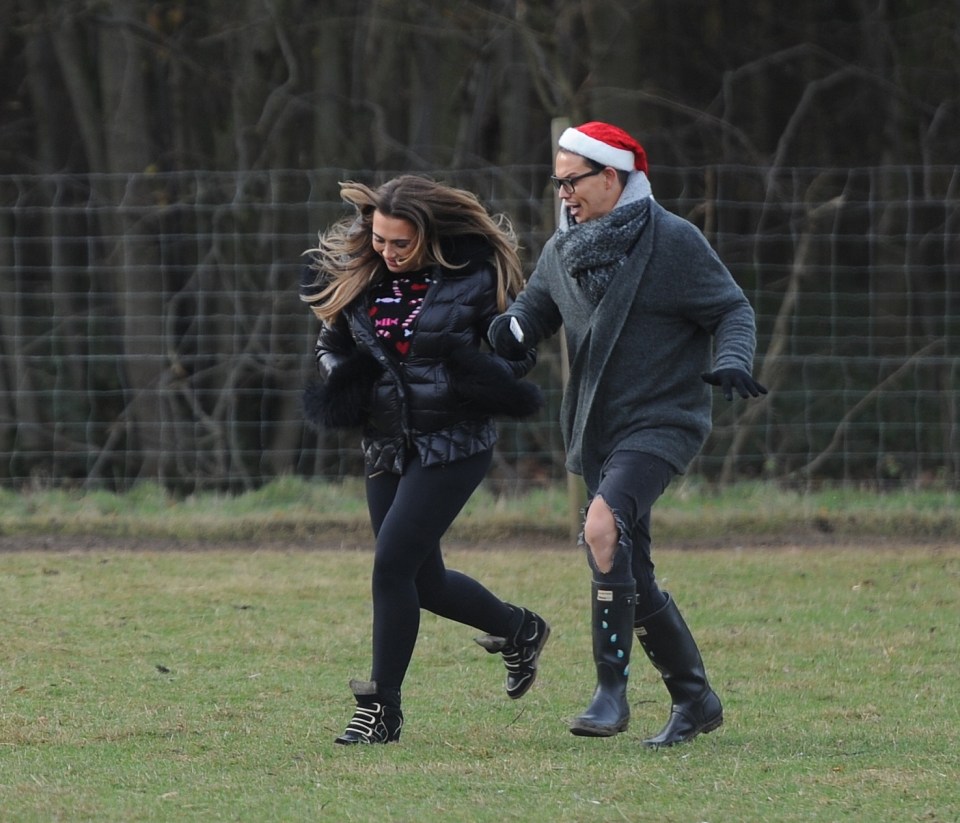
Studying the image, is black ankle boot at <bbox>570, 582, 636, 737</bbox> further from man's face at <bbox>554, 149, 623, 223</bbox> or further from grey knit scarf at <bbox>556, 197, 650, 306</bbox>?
man's face at <bbox>554, 149, 623, 223</bbox>

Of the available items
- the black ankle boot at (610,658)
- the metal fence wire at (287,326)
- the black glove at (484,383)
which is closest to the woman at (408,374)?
the black glove at (484,383)

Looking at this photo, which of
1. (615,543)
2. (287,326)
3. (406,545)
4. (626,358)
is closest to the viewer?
(615,543)

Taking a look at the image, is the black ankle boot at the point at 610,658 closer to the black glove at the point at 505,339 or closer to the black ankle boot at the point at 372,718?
the black ankle boot at the point at 372,718

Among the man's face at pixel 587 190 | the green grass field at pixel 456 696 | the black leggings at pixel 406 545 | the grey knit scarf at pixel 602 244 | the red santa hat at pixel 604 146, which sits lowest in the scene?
the green grass field at pixel 456 696

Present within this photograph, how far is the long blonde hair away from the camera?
489 cm

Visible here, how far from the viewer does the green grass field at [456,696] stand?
4.05 meters

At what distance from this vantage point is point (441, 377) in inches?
192

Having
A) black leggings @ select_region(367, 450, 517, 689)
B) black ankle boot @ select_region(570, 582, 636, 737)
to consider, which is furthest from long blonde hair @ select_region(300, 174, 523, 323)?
black ankle boot @ select_region(570, 582, 636, 737)

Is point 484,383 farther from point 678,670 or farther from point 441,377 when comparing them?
point 678,670

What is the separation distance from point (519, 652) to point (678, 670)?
0.64 metres

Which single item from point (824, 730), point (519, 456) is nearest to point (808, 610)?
point (824, 730)

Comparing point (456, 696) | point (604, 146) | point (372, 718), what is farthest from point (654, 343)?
point (456, 696)

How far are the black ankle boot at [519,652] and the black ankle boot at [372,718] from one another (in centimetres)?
55

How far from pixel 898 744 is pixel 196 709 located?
2.13m
